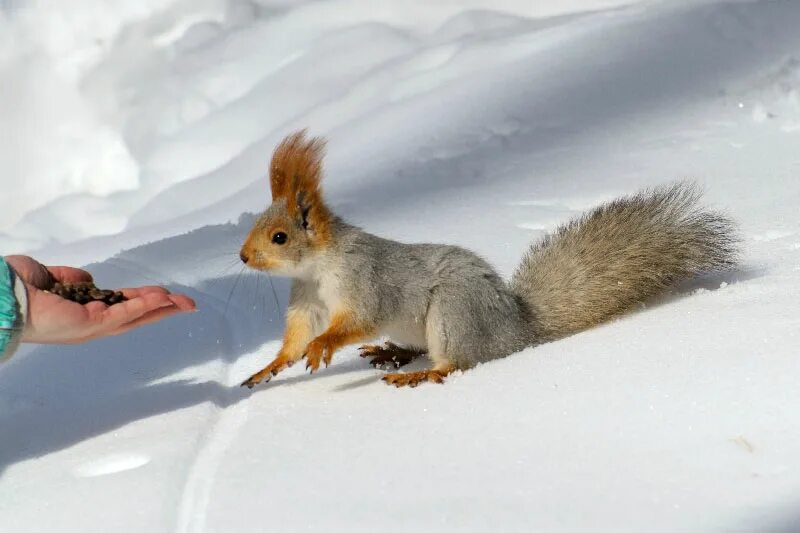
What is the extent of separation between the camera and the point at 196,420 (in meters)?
1.88

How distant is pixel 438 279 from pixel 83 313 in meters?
0.63

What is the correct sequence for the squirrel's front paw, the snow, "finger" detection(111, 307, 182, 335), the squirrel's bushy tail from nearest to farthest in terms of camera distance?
the snow
"finger" detection(111, 307, 182, 335)
the squirrel's front paw
the squirrel's bushy tail

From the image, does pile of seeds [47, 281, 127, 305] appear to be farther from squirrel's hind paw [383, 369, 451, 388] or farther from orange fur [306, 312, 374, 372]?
squirrel's hind paw [383, 369, 451, 388]

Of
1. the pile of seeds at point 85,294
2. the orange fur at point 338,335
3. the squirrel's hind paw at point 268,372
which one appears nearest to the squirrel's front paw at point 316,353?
the orange fur at point 338,335

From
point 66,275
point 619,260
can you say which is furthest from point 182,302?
point 619,260

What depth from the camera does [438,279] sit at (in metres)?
2.04

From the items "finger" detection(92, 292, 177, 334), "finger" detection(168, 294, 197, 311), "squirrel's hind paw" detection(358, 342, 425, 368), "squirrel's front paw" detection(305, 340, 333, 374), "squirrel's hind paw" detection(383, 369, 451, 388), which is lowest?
"squirrel's hind paw" detection(383, 369, 451, 388)

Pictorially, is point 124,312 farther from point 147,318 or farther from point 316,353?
point 316,353

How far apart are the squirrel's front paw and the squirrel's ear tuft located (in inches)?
11.0

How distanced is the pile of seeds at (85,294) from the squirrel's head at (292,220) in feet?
0.83

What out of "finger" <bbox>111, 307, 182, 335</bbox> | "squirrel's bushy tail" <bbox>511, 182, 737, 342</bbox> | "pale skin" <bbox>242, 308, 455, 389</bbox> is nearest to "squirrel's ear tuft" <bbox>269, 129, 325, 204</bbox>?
"pale skin" <bbox>242, 308, 455, 389</bbox>

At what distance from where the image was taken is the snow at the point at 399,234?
1452 mm

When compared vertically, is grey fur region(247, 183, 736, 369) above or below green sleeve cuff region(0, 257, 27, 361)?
above

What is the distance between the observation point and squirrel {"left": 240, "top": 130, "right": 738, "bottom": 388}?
6.58 feet
